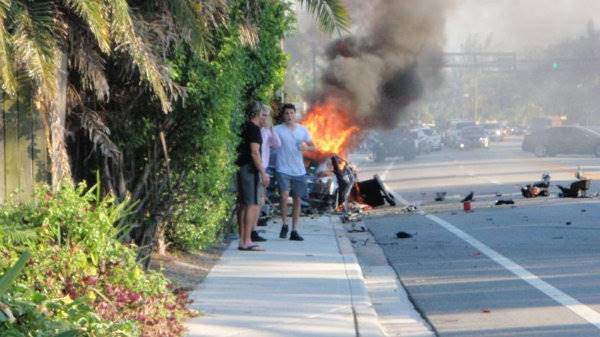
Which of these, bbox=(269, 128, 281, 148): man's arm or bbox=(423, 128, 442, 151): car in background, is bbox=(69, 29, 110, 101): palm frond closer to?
bbox=(269, 128, 281, 148): man's arm

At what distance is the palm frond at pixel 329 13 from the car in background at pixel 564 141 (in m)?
46.2

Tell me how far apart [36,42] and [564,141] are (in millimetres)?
50856

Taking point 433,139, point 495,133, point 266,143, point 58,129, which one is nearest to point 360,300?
point 58,129

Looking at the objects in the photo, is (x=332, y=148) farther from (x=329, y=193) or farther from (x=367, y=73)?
(x=367, y=73)

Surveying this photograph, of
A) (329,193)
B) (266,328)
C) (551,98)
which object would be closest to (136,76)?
(266,328)

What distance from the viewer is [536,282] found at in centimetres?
1234

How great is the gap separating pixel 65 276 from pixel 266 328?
5.62ft

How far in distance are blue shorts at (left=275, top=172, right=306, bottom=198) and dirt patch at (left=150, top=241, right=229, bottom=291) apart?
1557 mm

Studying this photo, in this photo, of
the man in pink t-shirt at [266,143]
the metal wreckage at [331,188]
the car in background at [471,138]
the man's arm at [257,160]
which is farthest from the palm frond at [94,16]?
the car in background at [471,138]

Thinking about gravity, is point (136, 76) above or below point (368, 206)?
above

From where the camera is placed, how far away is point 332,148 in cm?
2367

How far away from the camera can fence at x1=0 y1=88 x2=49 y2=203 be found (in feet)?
34.3

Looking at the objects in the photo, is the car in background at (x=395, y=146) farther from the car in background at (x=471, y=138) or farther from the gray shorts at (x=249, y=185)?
the gray shorts at (x=249, y=185)

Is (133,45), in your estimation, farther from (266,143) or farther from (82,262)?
(266,143)
